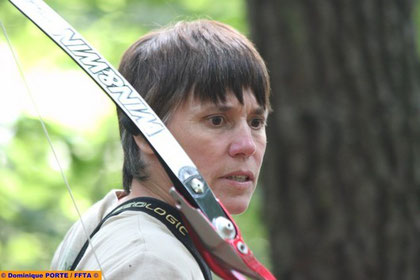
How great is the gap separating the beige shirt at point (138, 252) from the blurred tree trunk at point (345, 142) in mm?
1756

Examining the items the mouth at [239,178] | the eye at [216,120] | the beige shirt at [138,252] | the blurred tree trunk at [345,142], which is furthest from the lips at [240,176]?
the blurred tree trunk at [345,142]

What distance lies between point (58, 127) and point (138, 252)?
2827 millimetres

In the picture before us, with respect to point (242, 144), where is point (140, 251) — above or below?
below

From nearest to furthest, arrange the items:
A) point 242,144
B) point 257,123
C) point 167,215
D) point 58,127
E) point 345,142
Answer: point 167,215 → point 242,144 → point 257,123 → point 345,142 → point 58,127

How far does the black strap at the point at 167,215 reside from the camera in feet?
5.08

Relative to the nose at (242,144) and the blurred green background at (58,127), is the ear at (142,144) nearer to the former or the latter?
the nose at (242,144)

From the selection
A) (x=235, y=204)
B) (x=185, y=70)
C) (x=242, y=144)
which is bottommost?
(x=235, y=204)

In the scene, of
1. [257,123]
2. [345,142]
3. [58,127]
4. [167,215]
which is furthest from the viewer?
[58,127]

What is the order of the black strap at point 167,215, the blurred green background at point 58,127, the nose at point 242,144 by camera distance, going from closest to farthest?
1. the black strap at point 167,215
2. the nose at point 242,144
3. the blurred green background at point 58,127

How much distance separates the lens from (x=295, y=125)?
324 cm

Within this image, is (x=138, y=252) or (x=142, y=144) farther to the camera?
(x=142, y=144)

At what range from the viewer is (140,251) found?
1415 millimetres

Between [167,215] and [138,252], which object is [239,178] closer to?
[167,215]

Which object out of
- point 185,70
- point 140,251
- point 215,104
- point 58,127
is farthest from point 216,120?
point 58,127
